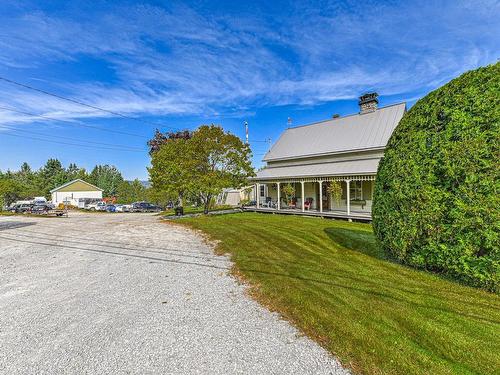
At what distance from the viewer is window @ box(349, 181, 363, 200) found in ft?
59.4

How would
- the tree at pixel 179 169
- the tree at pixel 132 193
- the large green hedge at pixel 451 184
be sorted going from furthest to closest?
the tree at pixel 132 193 → the tree at pixel 179 169 → the large green hedge at pixel 451 184

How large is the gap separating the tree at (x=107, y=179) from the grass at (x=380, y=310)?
7060cm

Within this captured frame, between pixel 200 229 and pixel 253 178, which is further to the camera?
pixel 253 178

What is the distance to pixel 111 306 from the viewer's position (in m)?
4.89

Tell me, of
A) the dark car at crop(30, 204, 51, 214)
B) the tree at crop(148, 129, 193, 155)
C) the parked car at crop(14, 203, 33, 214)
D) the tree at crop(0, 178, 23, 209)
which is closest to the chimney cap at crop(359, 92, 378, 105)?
the tree at crop(148, 129, 193, 155)

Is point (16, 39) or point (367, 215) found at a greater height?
point (16, 39)

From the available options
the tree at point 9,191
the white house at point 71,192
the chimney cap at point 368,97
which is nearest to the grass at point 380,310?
the chimney cap at point 368,97

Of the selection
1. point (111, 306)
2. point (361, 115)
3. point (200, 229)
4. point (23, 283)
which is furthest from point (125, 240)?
point (361, 115)

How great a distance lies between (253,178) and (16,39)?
17.3 meters

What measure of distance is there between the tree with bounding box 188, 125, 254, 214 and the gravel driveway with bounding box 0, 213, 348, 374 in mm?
11702

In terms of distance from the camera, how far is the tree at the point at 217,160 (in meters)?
19.4

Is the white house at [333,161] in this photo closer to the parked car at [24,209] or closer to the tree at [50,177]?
the parked car at [24,209]

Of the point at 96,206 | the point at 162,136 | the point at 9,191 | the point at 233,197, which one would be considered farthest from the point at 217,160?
the point at 9,191

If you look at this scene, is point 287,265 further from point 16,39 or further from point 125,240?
point 16,39
